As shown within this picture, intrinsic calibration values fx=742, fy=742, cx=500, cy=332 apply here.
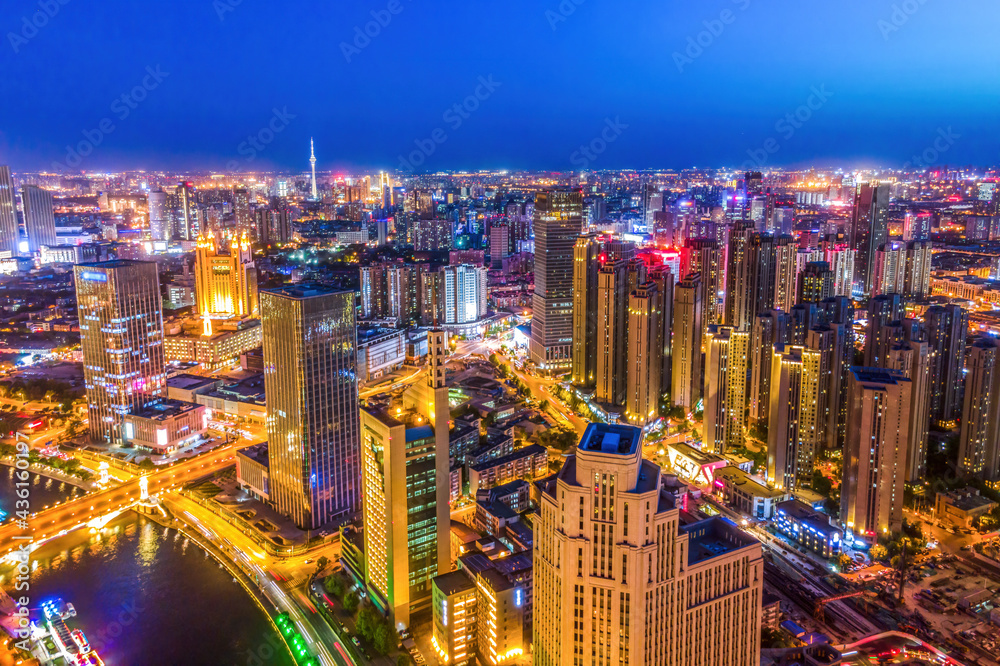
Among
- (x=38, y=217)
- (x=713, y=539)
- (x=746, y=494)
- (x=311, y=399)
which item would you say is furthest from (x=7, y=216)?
(x=713, y=539)

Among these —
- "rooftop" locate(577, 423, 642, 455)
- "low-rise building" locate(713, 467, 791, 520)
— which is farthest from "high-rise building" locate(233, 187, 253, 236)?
"rooftop" locate(577, 423, 642, 455)

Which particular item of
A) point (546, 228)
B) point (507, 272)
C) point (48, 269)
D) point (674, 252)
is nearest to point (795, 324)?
point (546, 228)

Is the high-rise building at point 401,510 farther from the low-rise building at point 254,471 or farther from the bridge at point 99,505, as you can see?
the bridge at point 99,505

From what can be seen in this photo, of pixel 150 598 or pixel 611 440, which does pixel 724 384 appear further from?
pixel 150 598

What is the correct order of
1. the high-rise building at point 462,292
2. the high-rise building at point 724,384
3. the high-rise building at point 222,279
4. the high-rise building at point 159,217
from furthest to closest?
the high-rise building at point 159,217 < the high-rise building at point 462,292 < the high-rise building at point 222,279 < the high-rise building at point 724,384

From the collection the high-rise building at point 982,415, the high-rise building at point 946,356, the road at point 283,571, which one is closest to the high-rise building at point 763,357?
the high-rise building at point 946,356

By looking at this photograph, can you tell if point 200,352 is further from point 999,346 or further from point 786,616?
point 999,346

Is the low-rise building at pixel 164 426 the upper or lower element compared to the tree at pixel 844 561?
upper

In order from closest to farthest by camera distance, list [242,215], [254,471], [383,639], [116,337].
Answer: [383,639]
[254,471]
[116,337]
[242,215]
